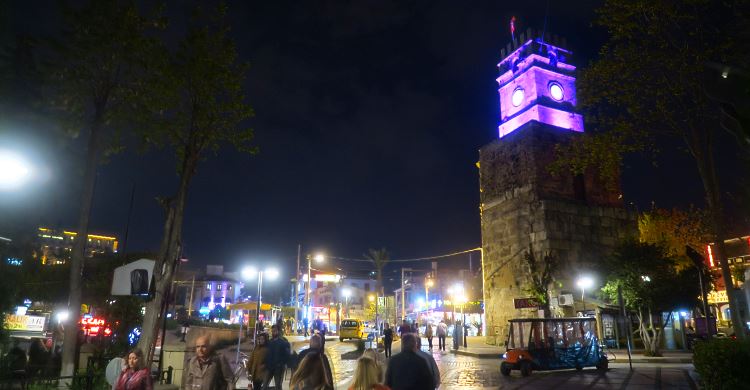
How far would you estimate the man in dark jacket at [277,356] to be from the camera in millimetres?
9898

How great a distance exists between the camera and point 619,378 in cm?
1553

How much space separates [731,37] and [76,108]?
18.7 m

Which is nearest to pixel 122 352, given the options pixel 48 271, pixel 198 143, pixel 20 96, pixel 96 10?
pixel 198 143

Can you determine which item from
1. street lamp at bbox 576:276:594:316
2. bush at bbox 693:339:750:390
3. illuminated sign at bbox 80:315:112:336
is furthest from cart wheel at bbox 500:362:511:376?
illuminated sign at bbox 80:315:112:336

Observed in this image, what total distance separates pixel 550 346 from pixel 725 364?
26.4 ft

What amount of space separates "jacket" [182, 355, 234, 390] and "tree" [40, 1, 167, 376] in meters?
7.26

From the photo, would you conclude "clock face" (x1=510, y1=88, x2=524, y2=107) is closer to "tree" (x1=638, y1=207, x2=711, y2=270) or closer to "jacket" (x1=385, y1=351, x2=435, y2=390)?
"tree" (x1=638, y1=207, x2=711, y2=270)

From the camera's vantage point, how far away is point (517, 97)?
122ft

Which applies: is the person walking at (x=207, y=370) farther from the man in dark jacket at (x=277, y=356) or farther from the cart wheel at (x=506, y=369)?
the cart wheel at (x=506, y=369)

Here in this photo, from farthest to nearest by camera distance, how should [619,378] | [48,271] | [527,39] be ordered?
[527,39]
[48,271]
[619,378]

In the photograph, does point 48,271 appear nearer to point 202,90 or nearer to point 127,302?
point 127,302

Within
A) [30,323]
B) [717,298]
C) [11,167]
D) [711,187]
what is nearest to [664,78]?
Answer: [711,187]

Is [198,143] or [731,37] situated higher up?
[731,37]

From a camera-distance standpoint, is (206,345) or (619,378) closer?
(206,345)
